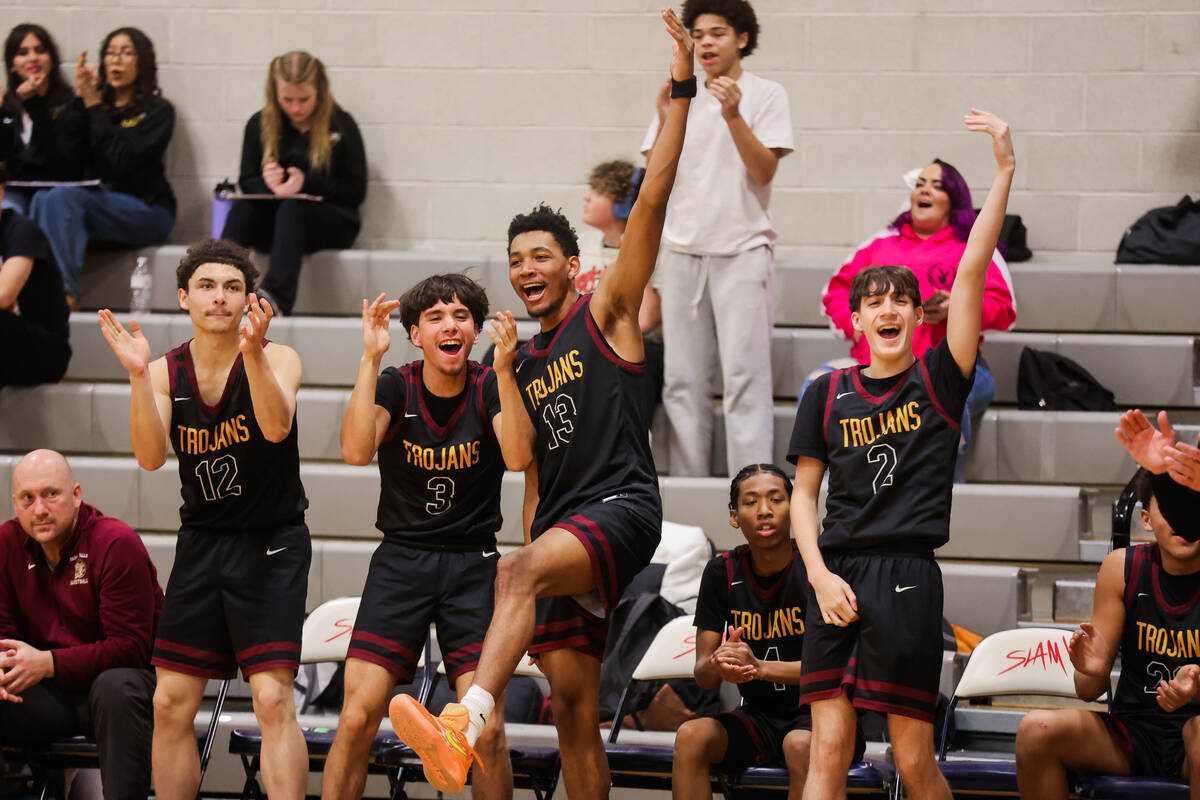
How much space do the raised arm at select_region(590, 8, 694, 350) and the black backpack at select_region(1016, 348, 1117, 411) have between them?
9.34ft

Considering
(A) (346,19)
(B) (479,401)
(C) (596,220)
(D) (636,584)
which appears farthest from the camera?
(A) (346,19)

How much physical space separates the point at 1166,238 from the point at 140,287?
5.00 m

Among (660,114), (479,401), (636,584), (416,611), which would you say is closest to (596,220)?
(660,114)

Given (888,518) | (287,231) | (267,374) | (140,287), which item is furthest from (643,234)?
(140,287)

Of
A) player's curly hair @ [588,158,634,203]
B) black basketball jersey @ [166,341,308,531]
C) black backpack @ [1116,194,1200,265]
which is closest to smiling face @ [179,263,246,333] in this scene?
black basketball jersey @ [166,341,308,531]

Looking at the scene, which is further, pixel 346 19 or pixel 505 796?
pixel 346 19

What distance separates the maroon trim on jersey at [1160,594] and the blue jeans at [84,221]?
5.08 m

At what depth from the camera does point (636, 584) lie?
5.25m

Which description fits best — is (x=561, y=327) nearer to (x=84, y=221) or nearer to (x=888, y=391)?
(x=888, y=391)

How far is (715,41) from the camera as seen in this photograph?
568cm

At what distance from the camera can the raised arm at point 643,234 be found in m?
3.79

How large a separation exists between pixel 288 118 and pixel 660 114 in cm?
237

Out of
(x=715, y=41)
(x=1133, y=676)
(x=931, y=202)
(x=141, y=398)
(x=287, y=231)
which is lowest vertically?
(x=1133, y=676)

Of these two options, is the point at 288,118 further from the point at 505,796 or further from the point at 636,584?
the point at 505,796
